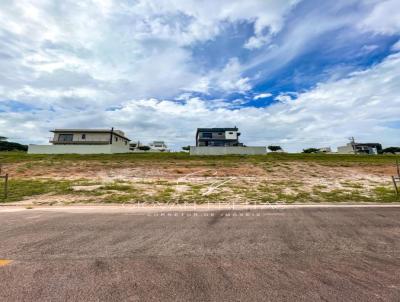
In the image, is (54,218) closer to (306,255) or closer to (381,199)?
(306,255)

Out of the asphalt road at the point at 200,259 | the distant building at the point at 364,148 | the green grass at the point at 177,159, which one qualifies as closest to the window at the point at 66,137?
the green grass at the point at 177,159

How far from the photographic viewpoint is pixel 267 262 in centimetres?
429

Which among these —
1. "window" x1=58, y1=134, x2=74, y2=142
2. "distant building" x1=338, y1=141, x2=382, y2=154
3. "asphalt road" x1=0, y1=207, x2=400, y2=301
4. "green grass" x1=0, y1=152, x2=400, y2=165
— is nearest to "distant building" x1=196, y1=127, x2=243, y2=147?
"green grass" x1=0, y1=152, x2=400, y2=165

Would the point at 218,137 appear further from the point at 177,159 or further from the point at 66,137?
the point at 66,137

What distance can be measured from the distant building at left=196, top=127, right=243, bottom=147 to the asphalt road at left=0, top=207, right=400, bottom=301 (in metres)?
61.2

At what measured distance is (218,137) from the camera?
69188mm

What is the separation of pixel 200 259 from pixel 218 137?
214 feet

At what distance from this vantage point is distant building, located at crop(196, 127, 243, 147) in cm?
6862

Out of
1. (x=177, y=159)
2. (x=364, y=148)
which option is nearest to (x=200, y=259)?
(x=177, y=159)

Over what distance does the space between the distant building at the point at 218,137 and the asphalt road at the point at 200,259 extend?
61247mm

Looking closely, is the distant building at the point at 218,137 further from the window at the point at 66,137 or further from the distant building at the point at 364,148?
the distant building at the point at 364,148

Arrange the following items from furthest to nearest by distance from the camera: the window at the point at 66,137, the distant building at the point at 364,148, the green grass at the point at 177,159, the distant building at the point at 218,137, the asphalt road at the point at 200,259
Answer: the distant building at the point at 364,148
the distant building at the point at 218,137
the window at the point at 66,137
the green grass at the point at 177,159
the asphalt road at the point at 200,259

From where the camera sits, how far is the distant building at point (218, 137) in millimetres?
68625

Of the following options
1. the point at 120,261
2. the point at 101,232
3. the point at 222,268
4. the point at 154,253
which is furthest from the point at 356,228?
the point at 101,232
